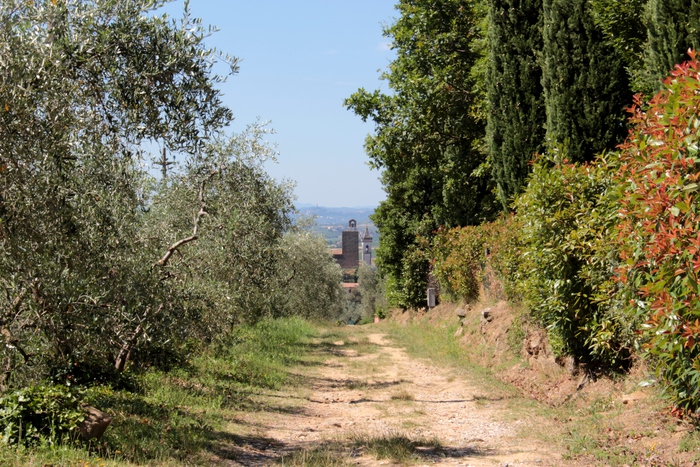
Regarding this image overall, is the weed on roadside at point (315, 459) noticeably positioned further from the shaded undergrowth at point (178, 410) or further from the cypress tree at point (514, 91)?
the cypress tree at point (514, 91)

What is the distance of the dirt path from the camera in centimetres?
772

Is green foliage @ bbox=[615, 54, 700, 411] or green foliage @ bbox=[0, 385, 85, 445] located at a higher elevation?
green foliage @ bbox=[615, 54, 700, 411]

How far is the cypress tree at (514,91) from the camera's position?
55.7 feet

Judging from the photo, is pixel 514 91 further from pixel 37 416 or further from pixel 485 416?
pixel 37 416

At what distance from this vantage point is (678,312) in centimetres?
588

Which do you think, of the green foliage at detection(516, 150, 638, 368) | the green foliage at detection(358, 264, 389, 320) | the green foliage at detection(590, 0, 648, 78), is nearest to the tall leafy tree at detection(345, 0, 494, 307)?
the green foliage at detection(590, 0, 648, 78)

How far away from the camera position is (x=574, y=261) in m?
9.69

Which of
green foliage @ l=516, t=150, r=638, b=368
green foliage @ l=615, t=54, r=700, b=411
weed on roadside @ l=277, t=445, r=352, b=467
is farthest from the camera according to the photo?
green foliage @ l=516, t=150, r=638, b=368

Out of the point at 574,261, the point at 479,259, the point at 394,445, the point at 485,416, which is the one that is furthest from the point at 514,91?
the point at 394,445

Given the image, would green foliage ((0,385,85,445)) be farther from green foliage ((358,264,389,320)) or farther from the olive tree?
green foliage ((358,264,389,320))

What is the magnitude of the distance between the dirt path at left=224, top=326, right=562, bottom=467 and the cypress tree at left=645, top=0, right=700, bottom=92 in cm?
652

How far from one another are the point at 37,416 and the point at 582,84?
42.2 ft

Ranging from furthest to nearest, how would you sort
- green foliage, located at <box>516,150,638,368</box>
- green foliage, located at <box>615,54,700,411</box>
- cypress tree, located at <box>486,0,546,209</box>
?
cypress tree, located at <box>486,0,546,209</box> < green foliage, located at <box>516,150,638,368</box> < green foliage, located at <box>615,54,700,411</box>

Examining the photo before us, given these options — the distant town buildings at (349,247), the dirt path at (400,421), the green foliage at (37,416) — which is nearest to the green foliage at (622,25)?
the dirt path at (400,421)
